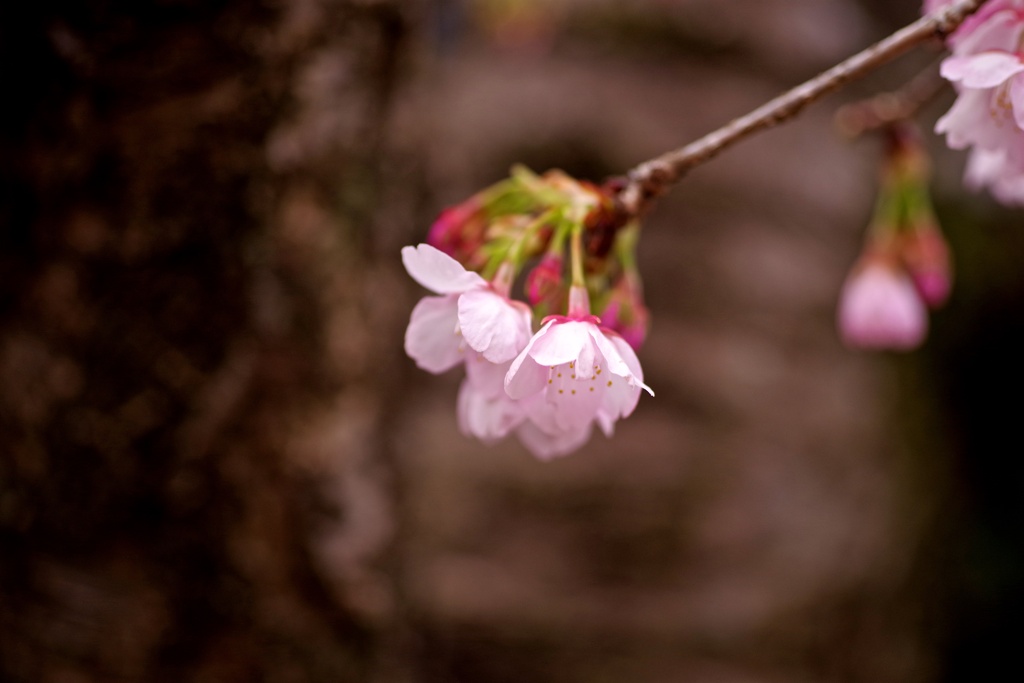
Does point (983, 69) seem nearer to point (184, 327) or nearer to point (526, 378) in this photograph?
point (526, 378)

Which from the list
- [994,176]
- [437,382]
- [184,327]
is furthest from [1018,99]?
[437,382]

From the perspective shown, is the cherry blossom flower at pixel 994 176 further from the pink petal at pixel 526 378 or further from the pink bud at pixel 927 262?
the pink petal at pixel 526 378

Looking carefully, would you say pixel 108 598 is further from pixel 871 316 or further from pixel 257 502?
pixel 871 316

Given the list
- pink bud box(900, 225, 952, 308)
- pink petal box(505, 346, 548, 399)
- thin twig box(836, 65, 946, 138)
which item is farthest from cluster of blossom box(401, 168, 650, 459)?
pink bud box(900, 225, 952, 308)

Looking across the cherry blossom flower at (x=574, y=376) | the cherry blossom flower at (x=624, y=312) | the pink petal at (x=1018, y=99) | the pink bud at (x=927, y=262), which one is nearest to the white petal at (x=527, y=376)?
the cherry blossom flower at (x=574, y=376)

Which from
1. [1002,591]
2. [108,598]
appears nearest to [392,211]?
[108,598]

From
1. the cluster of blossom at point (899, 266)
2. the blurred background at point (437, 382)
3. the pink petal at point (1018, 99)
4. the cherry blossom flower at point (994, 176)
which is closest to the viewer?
the pink petal at point (1018, 99)

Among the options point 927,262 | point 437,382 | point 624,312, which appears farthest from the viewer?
point 437,382
